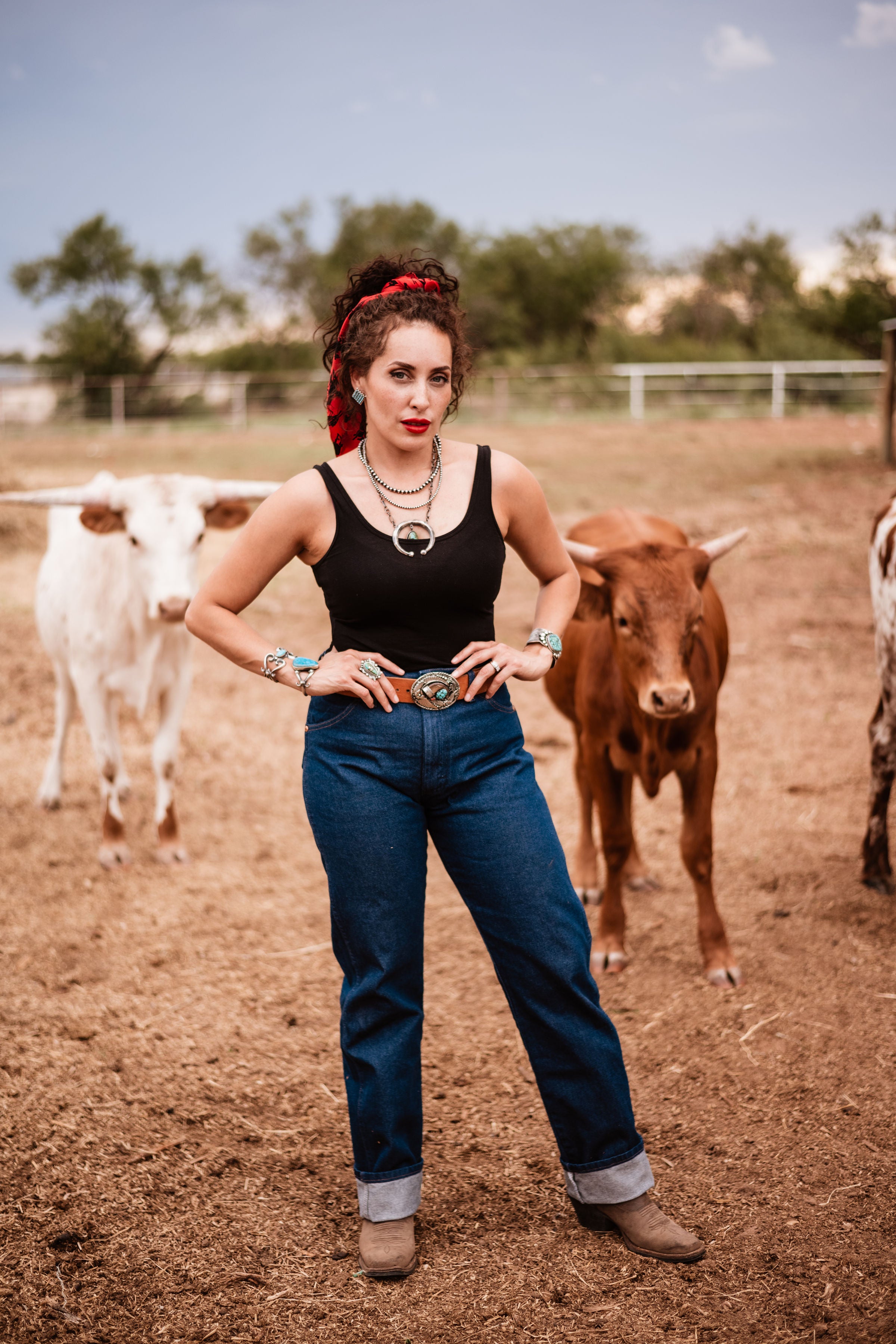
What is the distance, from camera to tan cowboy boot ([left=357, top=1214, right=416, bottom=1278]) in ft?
8.36

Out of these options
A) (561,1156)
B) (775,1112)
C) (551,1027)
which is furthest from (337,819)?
(775,1112)

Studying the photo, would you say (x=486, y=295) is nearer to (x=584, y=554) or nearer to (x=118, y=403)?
(x=118, y=403)

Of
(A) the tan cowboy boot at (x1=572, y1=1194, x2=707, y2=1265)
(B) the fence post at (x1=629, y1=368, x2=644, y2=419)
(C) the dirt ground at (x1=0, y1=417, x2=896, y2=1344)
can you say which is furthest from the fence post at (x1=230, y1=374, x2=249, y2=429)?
(A) the tan cowboy boot at (x1=572, y1=1194, x2=707, y2=1265)

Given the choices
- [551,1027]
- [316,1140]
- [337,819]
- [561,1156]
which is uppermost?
[337,819]

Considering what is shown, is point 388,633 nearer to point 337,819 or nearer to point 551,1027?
point 337,819

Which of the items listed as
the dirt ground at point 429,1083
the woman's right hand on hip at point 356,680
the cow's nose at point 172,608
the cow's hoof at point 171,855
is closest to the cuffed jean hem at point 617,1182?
the dirt ground at point 429,1083

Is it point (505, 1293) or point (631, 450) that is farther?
point (631, 450)

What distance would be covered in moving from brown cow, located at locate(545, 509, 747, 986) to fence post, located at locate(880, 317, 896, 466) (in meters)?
10.9

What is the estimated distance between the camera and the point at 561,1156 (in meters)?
2.57

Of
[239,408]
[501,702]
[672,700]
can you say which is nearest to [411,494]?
[501,702]

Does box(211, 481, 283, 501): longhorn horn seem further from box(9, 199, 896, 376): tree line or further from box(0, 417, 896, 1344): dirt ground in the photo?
box(9, 199, 896, 376): tree line

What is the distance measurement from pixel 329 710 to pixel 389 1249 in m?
1.24

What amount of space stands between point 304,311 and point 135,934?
37.7m

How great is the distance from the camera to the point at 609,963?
4156mm
